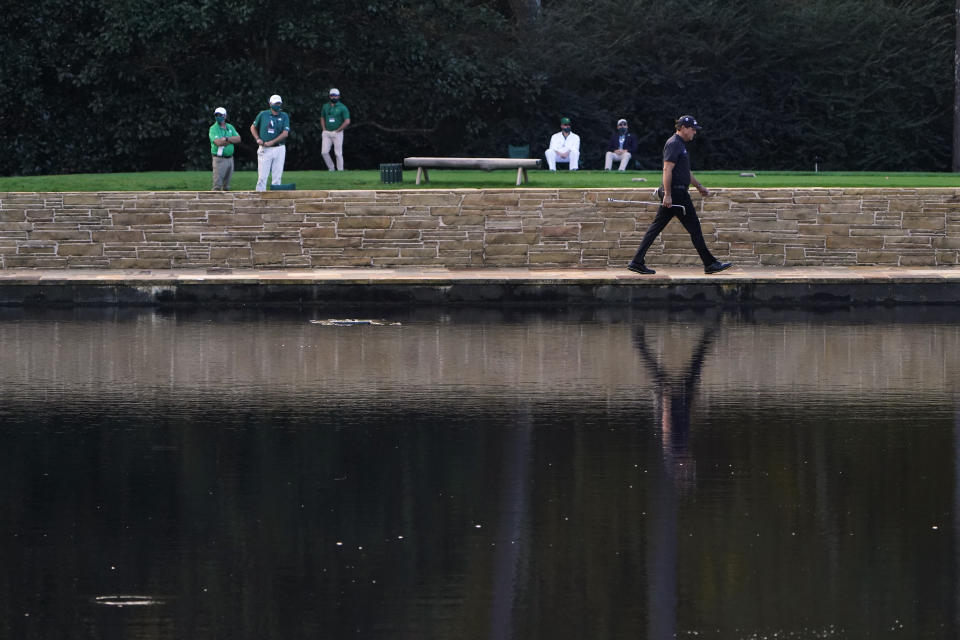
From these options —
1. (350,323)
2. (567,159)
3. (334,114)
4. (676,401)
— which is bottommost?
(676,401)

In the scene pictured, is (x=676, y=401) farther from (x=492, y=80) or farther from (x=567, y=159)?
(x=492, y=80)

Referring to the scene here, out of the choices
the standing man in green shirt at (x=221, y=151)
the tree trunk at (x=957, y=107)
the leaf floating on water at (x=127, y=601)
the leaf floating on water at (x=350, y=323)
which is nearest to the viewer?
the leaf floating on water at (x=127, y=601)

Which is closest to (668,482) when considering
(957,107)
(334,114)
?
(334,114)

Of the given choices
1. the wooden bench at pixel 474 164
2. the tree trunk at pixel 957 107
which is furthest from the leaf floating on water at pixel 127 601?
the tree trunk at pixel 957 107

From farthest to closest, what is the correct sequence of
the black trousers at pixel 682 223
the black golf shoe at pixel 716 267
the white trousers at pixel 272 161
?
1. the white trousers at pixel 272 161
2. the black golf shoe at pixel 716 267
3. the black trousers at pixel 682 223

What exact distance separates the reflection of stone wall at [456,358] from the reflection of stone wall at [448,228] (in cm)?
346

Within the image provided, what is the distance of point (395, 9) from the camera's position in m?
33.1

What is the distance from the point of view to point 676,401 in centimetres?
1140

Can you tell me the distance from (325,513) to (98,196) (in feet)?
43.6

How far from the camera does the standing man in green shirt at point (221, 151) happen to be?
71.9 ft

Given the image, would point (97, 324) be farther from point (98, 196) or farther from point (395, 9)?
point (395, 9)

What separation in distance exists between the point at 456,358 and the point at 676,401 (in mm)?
2753

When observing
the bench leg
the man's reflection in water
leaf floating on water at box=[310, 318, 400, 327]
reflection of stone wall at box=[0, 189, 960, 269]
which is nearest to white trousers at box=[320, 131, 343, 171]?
the bench leg

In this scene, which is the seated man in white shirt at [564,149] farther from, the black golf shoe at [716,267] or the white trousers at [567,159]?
the black golf shoe at [716,267]
